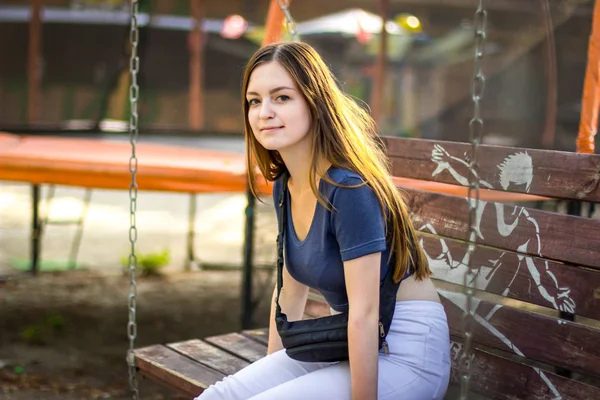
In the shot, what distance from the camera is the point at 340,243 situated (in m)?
1.98

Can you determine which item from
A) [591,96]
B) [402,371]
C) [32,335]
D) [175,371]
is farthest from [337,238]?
[32,335]

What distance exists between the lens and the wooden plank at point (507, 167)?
238cm

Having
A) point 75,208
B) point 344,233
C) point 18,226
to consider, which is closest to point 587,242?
point 344,233

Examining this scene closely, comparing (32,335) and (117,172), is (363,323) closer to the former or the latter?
(117,172)

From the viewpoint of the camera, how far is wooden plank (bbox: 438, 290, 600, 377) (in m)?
2.32

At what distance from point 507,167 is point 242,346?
1.21m

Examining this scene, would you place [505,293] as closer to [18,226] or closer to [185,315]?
[185,315]

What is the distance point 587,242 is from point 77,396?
2678 mm

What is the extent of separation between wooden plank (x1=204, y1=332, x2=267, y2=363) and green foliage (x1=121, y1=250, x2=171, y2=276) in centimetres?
364

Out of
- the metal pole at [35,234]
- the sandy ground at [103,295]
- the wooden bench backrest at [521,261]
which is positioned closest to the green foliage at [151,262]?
the sandy ground at [103,295]

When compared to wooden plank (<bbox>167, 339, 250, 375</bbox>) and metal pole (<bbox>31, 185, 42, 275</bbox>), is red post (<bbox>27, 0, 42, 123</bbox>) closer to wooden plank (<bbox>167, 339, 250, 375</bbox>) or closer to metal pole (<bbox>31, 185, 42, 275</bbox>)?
metal pole (<bbox>31, 185, 42, 275</bbox>)

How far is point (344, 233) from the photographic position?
6.47ft

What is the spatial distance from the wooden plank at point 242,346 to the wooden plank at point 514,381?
0.71 metres

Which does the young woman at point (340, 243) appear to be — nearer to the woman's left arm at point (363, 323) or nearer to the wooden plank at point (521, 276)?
the woman's left arm at point (363, 323)
